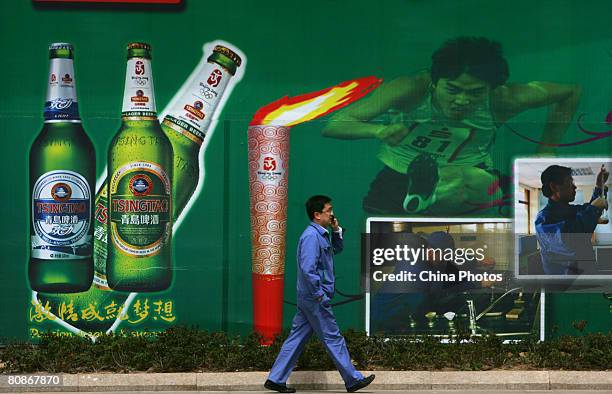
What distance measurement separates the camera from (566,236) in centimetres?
1058

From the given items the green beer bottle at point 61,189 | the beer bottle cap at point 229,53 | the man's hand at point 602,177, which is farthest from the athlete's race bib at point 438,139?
the green beer bottle at point 61,189

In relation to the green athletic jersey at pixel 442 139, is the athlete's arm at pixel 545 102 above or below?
above

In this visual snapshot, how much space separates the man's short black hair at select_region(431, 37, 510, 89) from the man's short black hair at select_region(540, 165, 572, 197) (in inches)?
43.6

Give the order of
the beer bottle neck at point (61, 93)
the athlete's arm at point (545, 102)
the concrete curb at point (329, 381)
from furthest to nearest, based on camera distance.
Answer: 1. the athlete's arm at point (545, 102)
2. the beer bottle neck at point (61, 93)
3. the concrete curb at point (329, 381)

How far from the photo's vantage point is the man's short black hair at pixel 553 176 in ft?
34.5

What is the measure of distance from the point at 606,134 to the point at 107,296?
5.15 m

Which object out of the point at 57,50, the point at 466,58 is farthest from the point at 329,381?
the point at 57,50

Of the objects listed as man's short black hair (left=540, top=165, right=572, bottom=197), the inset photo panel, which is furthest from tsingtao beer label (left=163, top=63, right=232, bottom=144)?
man's short black hair (left=540, top=165, right=572, bottom=197)

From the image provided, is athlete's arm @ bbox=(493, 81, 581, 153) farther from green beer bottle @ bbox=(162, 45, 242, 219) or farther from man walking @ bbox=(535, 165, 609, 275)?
green beer bottle @ bbox=(162, 45, 242, 219)

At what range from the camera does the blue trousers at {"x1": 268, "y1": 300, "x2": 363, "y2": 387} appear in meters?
8.67

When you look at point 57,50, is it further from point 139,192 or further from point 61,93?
point 139,192

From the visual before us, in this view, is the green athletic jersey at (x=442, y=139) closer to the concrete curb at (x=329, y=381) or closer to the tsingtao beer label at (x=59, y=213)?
the concrete curb at (x=329, y=381)

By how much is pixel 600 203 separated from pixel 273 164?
3259mm

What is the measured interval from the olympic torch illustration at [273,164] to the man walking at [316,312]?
1.54 meters
